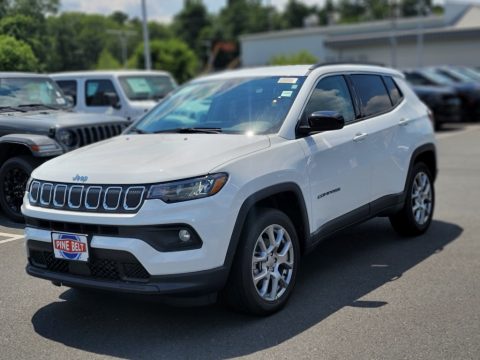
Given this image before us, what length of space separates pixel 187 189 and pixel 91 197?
2.09 feet

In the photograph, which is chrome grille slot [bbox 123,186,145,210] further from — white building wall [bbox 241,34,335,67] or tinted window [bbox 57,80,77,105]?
white building wall [bbox 241,34,335,67]

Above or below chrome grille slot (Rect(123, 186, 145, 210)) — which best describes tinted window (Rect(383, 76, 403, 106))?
above

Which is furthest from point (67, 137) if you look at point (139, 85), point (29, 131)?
point (139, 85)

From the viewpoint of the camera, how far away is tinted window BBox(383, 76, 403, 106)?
21.6 feet

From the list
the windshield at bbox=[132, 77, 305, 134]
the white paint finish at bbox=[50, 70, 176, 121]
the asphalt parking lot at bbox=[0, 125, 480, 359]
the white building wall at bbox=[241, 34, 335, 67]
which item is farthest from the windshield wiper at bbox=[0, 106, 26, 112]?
the white building wall at bbox=[241, 34, 335, 67]

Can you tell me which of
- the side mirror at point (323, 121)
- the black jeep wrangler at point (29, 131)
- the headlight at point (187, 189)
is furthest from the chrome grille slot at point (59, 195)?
the black jeep wrangler at point (29, 131)

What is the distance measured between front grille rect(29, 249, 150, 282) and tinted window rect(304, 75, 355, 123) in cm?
194

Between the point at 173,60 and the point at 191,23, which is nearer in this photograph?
the point at 173,60

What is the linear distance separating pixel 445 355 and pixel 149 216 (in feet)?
6.52

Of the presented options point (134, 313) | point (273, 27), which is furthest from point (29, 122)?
point (273, 27)

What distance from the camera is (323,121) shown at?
16.1 feet

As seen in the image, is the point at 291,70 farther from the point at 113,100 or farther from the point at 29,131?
the point at 113,100

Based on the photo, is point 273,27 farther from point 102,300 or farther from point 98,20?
point 102,300

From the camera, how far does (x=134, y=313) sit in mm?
4719
